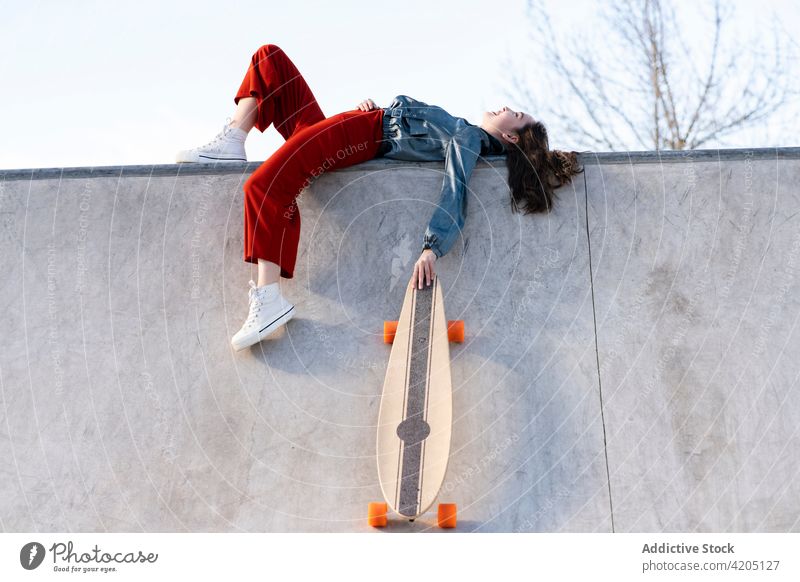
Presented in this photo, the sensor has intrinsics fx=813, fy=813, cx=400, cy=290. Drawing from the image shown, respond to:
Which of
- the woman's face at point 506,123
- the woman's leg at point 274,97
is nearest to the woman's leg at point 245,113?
the woman's leg at point 274,97

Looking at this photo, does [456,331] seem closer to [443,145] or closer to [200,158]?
[443,145]

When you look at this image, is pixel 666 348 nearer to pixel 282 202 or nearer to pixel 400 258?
pixel 400 258

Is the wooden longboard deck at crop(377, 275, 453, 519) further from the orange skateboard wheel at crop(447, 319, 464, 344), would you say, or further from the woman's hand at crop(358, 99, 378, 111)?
the woman's hand at crop(358, 99, 378, 111)

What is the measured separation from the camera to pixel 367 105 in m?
3.81

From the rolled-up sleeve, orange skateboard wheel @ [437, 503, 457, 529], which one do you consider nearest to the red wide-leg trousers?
the rolled-up sleeve

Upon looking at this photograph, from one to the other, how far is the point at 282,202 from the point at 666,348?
1.72m

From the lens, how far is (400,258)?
3.58m

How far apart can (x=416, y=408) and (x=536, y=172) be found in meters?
1.20

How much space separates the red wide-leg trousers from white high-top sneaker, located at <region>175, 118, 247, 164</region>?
0.13 meters

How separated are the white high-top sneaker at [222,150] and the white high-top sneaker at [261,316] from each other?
733 mm

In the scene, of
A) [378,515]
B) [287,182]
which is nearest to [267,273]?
[287,182]

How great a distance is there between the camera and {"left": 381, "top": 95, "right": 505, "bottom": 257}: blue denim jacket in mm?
3434

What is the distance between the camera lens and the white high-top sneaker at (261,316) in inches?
133

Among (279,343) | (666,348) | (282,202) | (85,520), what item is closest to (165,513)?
(85,520)
